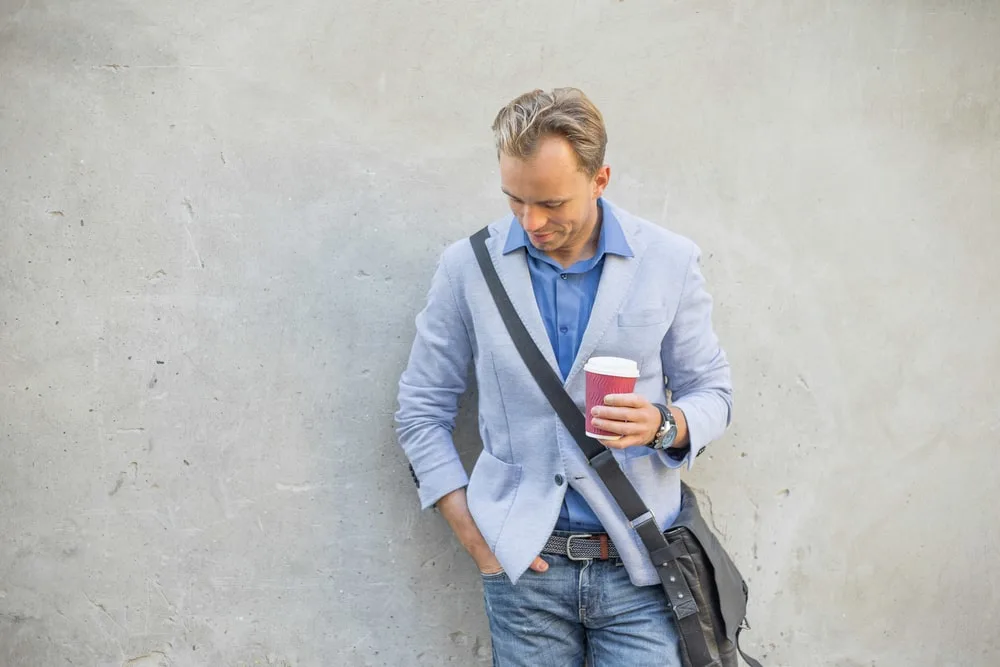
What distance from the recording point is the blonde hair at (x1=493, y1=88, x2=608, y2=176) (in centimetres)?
211

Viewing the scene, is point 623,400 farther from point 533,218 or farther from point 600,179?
point 600,179

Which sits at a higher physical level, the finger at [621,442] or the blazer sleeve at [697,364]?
the blazer sleeve at [697,364]

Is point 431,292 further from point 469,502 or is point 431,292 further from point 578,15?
point 578,15

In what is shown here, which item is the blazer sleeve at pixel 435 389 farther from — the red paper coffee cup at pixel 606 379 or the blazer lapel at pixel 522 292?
the red paper coffee cup at pixel 606 379

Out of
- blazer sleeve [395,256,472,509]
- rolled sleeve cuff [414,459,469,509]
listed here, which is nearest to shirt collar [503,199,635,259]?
blazer sleeve [395,256,472,509]

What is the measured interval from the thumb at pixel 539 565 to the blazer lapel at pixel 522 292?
1.58ft

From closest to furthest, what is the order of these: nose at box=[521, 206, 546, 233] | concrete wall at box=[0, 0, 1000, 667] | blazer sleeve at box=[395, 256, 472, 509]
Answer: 1. nose at box=[521, 206, 546, 233]
2. blazer sleeve at box=[395, 256, 472, 509]
3. concrete wall at box=[0, 0, 1000, 667]

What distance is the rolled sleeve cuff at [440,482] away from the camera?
2.46m

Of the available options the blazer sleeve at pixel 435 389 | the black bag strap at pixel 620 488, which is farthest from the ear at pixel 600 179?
the blazer sleeve at pixel 435 389

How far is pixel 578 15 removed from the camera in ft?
9.18

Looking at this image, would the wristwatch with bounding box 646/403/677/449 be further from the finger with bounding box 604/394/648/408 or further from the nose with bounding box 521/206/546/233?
the nose with bounding box 521/206/546/233

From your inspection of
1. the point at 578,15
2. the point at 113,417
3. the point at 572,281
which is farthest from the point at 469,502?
the point at 578,15

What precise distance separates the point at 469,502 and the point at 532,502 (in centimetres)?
21

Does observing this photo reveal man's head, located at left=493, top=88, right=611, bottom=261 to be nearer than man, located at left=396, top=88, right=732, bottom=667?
Yes
